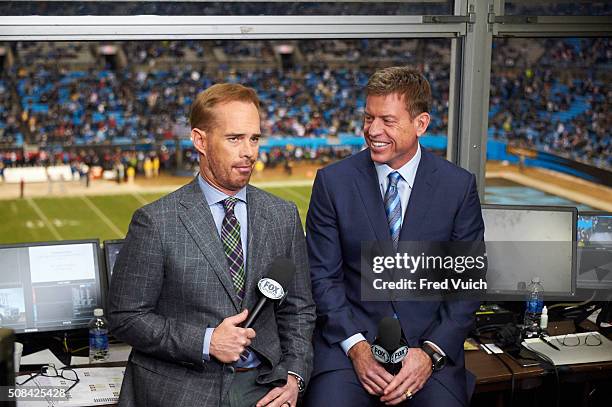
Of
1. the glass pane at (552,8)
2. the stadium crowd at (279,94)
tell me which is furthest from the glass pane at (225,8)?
the stadium crowd at (279,94)

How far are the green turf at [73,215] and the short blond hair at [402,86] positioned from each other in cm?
1669

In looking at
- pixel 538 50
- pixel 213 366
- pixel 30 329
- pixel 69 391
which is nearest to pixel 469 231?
pixel 213 366

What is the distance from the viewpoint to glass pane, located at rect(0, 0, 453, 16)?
11.0 ft

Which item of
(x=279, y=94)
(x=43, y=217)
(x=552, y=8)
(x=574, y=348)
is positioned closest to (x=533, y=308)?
(x=574, y=348)

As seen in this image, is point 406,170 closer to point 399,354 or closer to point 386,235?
point 386,235

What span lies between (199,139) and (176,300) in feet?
1.60

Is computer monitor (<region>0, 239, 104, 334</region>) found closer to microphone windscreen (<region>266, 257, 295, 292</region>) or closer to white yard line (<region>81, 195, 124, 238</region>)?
microphone windscreen (<region>266, 257, 295, 292</region>)

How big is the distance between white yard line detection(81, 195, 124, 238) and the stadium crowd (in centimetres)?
195

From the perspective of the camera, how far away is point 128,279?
91.9 inches

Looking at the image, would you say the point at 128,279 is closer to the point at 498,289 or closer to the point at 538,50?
the point at 498,289

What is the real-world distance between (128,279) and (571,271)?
1.93 m

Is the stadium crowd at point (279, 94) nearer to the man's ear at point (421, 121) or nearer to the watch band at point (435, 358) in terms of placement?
the man's ear at point (421, 121)

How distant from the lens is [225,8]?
12.2 feet

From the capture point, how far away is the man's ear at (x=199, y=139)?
2.37m
